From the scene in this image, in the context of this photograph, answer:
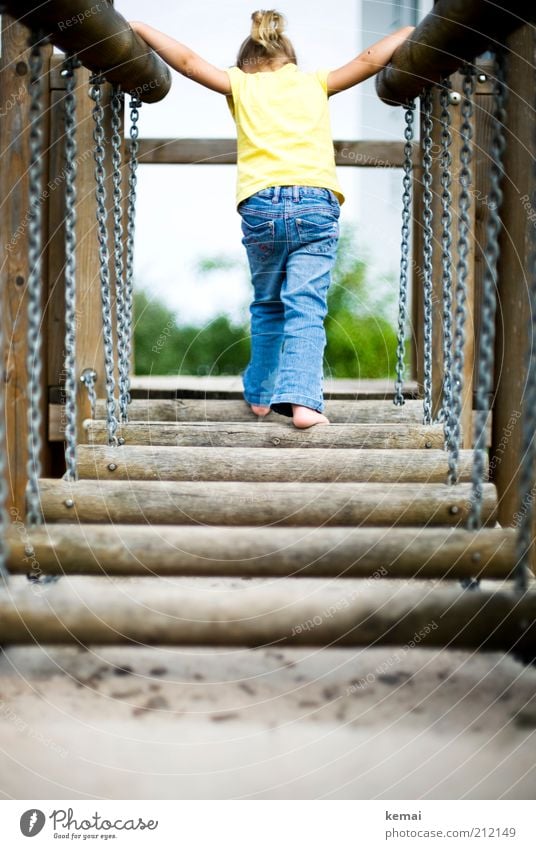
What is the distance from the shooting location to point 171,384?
3.42 m

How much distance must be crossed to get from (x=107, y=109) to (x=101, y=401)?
889 millimetres

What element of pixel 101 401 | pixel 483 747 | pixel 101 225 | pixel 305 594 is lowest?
pixel 483 747

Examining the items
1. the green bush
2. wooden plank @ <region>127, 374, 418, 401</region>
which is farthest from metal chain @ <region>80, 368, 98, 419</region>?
the green bush

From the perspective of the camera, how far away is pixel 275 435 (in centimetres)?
231

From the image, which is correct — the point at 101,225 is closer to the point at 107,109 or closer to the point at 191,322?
the point at 107,109

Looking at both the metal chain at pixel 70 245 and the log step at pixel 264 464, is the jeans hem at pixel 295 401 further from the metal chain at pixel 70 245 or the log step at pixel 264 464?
the metal chain at pixel 70 245

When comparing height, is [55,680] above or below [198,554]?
below

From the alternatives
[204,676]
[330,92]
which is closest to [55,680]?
[204,676]

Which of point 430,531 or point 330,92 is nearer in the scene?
point 430,531

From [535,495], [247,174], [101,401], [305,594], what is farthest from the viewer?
[101,401]

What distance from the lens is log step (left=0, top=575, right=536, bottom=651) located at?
1.36 metres

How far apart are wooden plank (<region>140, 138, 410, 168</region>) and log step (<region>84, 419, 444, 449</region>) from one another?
46.3 inches

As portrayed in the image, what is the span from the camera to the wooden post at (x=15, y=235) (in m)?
2.69

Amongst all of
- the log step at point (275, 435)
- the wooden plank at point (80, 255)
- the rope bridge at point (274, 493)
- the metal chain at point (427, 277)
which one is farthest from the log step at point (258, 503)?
the wooden plank at point (80, 255)
